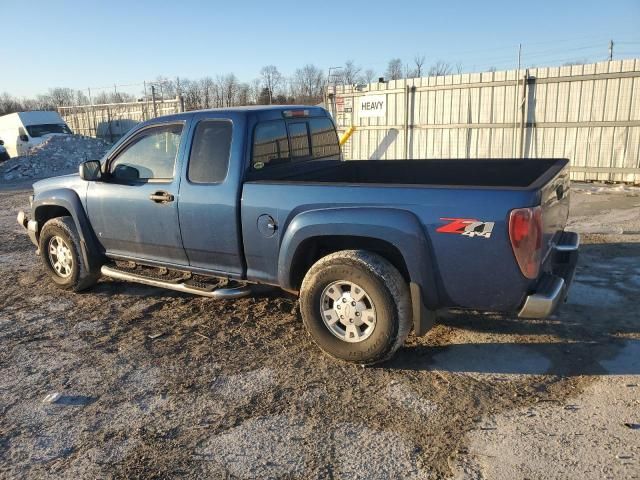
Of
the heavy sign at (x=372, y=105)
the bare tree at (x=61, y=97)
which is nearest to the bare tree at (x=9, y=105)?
the bare tree at (x=61, y=97)

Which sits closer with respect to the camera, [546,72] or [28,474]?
[28,474]

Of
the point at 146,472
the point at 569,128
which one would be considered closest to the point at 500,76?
the point at 569,128

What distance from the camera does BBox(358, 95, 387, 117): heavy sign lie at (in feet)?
50.3

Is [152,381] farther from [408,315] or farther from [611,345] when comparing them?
[611,345]

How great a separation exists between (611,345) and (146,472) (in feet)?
11.5

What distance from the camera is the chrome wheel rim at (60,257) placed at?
5.93 m

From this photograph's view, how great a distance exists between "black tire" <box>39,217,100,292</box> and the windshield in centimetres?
2124

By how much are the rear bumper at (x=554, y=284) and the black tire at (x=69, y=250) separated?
448 centimetres

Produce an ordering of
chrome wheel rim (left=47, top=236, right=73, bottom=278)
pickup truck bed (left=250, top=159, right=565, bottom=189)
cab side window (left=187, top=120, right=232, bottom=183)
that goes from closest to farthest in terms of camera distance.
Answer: cab side window (left=187, top=120, right=232, bottom=183), pickup truck bed (left=250, top=159, right=565, bottom=189), chrome wheel rim (left=47, top=236, right=73, bottom=278)

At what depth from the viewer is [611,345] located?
419 cm

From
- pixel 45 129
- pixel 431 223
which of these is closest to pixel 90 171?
pixel 431 223

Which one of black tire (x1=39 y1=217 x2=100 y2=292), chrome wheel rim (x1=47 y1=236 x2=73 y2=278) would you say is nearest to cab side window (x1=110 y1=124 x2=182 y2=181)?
black tire (x1=39 y1=217 x2=100 y2=292)

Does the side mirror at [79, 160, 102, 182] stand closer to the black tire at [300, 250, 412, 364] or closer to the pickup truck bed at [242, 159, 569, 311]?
the pickup truck bed at [242, 159, 569, 311]

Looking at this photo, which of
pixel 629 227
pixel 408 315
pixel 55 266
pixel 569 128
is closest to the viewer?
pixel 408 315
